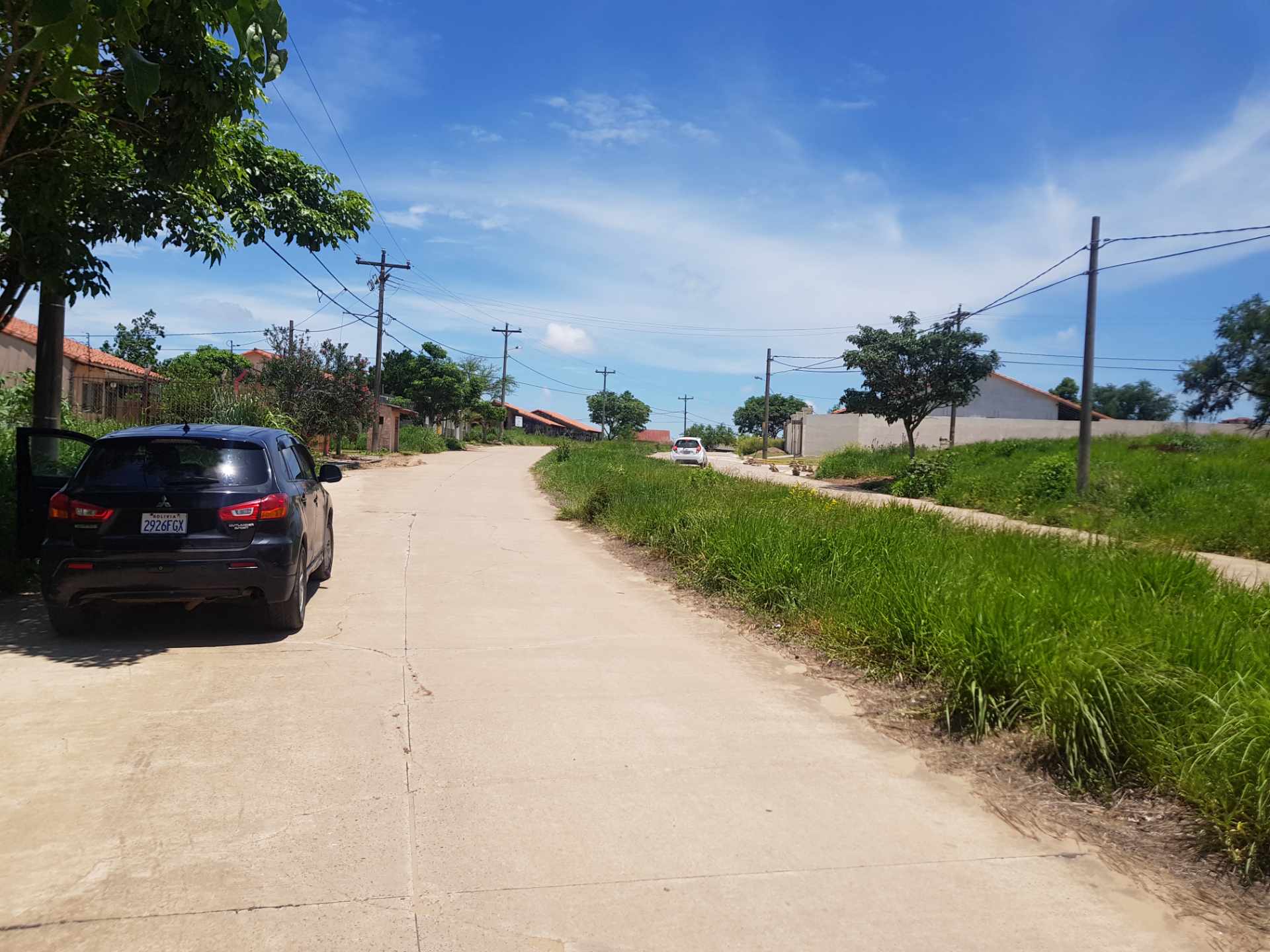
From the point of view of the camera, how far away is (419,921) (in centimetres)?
296

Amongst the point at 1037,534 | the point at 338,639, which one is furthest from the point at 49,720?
the point at 1037,534

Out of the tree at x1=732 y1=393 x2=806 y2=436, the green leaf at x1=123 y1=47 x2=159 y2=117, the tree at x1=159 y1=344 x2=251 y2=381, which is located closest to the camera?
the green leaf at x1=123 y1=47 x2=159 y2=117

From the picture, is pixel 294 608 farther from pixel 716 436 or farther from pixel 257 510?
pixel 716 436

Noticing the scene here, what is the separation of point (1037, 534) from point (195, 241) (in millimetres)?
9674

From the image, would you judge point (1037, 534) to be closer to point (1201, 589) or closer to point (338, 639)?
point (1201, 589)

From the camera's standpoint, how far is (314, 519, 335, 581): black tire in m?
8.61

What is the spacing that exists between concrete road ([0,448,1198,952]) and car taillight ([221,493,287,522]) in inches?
37.0

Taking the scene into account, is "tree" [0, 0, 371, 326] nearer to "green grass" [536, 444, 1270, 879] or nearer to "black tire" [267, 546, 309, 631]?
"black tire" [267, 546, 309, 631]

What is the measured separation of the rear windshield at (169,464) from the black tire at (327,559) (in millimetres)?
2007

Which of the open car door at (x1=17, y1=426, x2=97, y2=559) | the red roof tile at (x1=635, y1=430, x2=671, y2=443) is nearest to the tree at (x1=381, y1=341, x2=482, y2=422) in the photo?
the open car door at (x1=17, y1=426, x2=97, y2=559)

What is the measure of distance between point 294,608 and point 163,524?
111 centimetres

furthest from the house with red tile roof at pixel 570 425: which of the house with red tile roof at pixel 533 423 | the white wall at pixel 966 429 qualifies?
the white wall at pixel 966 429

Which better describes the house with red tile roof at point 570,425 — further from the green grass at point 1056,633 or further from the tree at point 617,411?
the green grass at point 1056,633

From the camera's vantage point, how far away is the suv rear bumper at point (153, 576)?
594 centimetres
